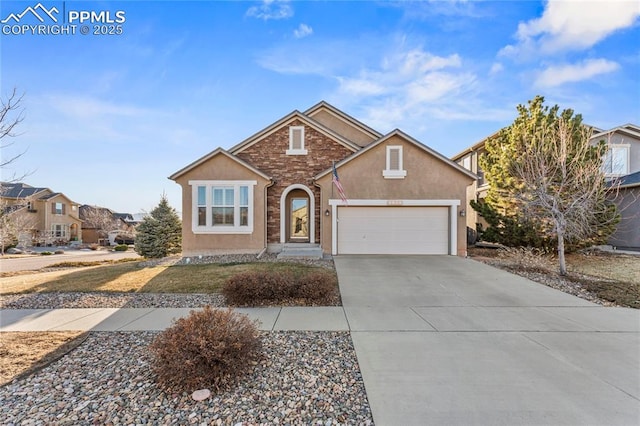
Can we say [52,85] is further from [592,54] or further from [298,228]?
[592,54]

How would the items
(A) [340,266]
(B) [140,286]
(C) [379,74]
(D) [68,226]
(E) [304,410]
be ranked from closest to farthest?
(E) [304,410]
(B) [140,286]
(A) [340,266]
(C) [379,74]
(D) [68,226]

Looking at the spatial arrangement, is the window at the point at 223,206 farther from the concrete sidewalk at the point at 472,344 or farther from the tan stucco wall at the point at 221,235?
the concrete sidewalk at the point at 472,344

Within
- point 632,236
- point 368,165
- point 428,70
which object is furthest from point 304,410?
point 632,236

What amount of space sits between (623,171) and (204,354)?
24097 millimetres

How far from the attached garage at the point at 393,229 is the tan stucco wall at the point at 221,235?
387cm

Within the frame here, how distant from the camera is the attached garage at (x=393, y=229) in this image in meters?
13.6

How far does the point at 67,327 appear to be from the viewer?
17.6 ft

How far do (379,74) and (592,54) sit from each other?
8205 millimetres

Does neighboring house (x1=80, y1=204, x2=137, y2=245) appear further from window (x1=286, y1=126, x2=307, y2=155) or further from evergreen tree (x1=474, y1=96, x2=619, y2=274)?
evergreen tree (x1=474, y1=96, x2=619, y2=274)

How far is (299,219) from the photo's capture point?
1571 centimetres

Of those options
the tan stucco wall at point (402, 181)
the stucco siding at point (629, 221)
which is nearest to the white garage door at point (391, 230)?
the tan stucco wall at point (402, 181)

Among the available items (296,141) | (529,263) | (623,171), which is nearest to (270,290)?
(529,263)

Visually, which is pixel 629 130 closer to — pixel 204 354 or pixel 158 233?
pixel 204 354

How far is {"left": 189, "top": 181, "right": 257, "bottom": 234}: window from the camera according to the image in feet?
45.0
